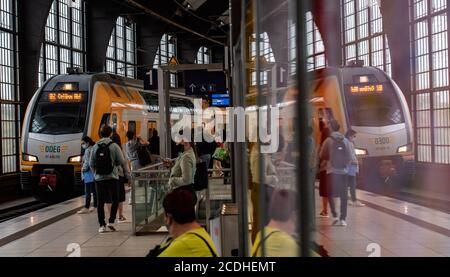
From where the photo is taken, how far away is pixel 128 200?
11477mm

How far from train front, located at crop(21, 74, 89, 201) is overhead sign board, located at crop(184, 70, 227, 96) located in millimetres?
2457

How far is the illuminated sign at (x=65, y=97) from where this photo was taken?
1327 cm

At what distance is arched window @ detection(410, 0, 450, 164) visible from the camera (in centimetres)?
122

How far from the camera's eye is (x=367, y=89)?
1.33 m

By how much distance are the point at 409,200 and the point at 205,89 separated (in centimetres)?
1163

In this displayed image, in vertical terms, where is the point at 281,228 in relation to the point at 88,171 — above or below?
above

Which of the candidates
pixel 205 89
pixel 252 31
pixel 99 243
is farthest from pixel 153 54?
pixel 252 31

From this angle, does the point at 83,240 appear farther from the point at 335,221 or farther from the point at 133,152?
the point at 335,221

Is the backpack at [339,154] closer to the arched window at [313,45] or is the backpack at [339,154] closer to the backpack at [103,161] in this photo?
the arched window at [313,45]

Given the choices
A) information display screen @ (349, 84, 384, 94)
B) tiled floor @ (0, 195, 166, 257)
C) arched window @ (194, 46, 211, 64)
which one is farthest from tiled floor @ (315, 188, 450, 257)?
arched window @ (194, 46, 211, 64)

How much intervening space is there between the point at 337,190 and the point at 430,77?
0.33 m

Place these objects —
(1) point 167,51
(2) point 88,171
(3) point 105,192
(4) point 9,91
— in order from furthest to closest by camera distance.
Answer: (1) point 167,51 < (4) point 9,91 < (2) point 88,171 < (3) point 105,192

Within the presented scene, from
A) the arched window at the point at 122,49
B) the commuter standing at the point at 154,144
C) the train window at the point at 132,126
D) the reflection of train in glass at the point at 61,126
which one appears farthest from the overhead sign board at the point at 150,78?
the arched window at the point at 122,49

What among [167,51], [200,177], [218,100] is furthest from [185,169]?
[167,51]
